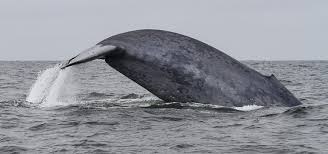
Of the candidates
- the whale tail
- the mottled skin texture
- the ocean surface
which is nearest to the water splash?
the ocean surface

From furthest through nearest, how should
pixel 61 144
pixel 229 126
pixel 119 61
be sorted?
pixel 119 61 < pixel 229 126 < pixel 61 144

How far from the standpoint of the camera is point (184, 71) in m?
9.72

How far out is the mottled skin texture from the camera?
9578 millimetres

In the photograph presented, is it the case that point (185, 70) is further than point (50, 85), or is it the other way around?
point (50, 85)

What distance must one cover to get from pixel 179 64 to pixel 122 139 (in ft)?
7.15

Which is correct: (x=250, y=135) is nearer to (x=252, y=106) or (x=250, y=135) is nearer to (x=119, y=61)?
(x=252, y=106)

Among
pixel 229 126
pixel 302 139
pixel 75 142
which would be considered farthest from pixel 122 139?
pixel 302 139

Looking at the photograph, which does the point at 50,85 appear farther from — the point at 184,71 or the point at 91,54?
the point at 184,71

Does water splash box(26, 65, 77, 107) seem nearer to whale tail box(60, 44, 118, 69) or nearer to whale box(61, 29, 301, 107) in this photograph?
whale tail box(60, 44, 118, 69)

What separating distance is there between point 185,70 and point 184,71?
25 mm

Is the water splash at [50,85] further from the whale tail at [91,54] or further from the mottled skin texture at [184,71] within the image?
the mottled skin texture at [184,71]

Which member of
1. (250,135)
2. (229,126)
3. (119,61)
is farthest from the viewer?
(119,61)

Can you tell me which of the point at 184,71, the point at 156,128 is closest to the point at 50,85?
the point at 184,71

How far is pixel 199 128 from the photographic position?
28.8 feet
